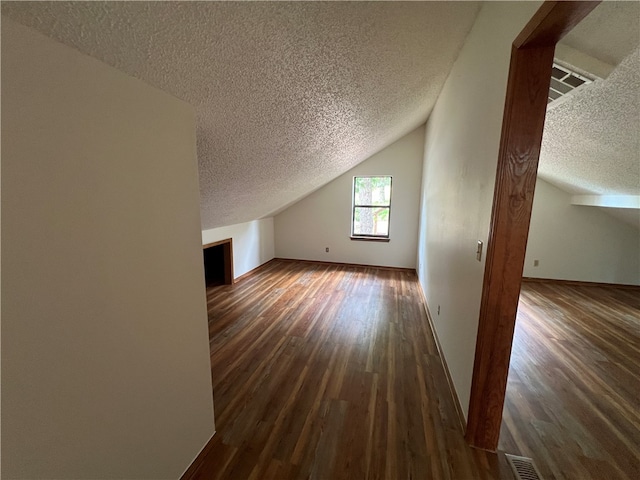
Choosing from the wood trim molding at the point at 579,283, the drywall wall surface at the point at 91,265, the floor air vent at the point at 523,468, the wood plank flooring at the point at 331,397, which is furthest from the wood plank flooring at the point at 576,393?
the drywall wall surface at the point at 91,265

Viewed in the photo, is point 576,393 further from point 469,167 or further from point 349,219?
point 349,219

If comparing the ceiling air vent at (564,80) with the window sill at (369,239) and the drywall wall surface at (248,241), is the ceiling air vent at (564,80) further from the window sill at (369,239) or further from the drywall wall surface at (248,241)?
the drywall wall surface at (248,241)

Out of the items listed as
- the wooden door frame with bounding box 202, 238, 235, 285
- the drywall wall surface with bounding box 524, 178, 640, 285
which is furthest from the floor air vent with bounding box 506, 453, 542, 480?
the wooden door frame with bounding box 202, 238, 235, 285

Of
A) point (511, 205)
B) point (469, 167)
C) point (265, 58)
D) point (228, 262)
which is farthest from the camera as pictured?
point (228, 262)

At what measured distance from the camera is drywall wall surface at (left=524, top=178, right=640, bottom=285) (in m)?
3.86

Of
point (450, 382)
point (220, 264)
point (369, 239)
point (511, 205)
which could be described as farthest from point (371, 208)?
point (511, 205)

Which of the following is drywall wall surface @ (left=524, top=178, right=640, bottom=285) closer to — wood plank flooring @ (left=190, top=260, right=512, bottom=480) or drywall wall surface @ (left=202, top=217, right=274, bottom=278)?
wood plank flooring @ (left=190, top=260, right=512, bottom=480)

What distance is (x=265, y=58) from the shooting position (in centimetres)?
103

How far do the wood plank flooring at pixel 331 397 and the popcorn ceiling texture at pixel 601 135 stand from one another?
201 centimetres

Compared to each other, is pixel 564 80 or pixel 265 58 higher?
pixel 564 80

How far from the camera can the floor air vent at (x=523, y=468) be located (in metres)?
1.26

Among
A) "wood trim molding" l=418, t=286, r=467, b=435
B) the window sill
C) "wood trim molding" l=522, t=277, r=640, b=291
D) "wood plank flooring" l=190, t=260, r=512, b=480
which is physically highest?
the window sill

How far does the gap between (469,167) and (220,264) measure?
377cm

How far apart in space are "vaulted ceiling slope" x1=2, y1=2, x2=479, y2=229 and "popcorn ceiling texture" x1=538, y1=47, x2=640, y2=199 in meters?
0.82
